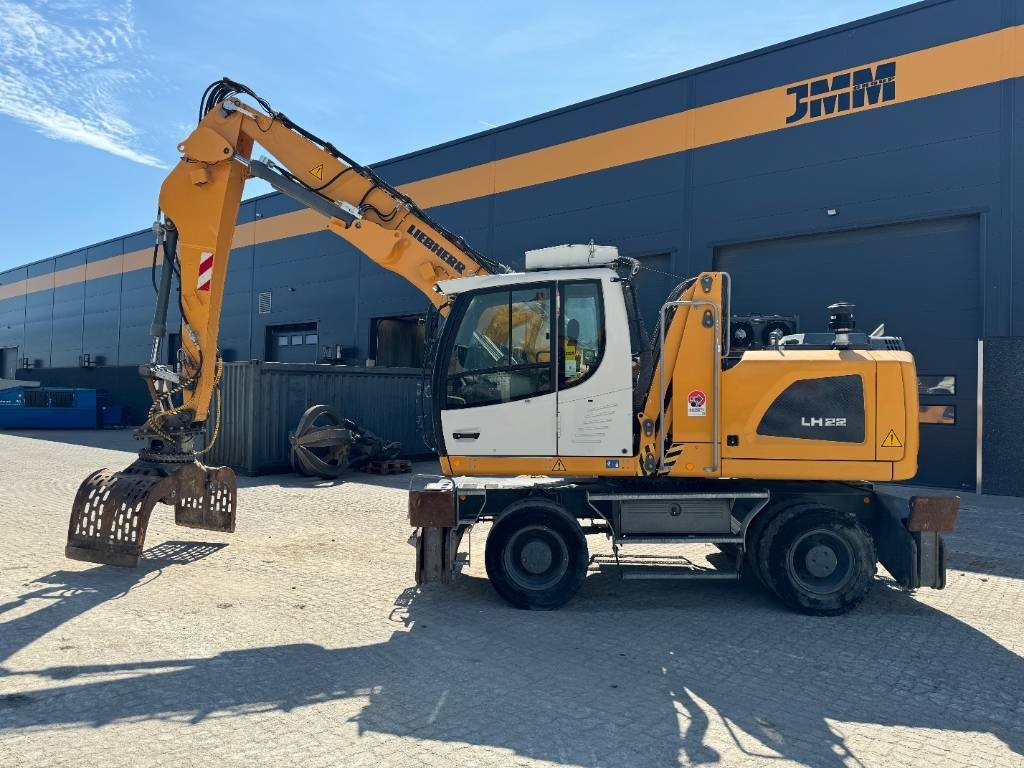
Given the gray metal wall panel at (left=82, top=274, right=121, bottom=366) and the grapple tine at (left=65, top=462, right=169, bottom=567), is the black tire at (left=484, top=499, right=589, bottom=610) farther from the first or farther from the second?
the gray metal wall panel at (left=82, top=274, right=121, bottom=366)

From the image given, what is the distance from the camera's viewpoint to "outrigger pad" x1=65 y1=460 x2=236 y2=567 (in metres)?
6.34

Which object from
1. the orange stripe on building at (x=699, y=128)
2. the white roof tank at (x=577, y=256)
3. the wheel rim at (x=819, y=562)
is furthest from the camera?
the orange stripe on building at (x=699, y=128)

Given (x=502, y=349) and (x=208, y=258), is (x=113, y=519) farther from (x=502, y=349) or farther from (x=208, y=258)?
(x=502, y=349)

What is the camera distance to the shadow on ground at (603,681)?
353cm

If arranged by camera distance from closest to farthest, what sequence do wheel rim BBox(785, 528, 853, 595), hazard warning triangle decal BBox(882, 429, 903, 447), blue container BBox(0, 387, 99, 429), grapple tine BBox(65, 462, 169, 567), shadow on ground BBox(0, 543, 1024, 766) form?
1. shadow on ground BBox(0, 543, 1024, 766)
2. hazard warning triangle decal BBox(882, 429, 903, 447)
3. wheel rim BBox(785, 528, 853, 595)
4. grapple tine BBox(65, 462, 169, 567)
5. blue container BBox(0, 387, 99, 429)

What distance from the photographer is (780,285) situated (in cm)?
1421

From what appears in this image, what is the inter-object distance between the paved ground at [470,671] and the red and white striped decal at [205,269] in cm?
289

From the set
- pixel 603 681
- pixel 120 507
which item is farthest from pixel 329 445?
pixel 603 681

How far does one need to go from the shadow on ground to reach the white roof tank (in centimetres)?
290

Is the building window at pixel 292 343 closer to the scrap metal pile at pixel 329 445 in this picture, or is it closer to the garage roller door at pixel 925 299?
the scrap metal pile at pixel 329 445

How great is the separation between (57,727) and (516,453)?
3424 millimetres

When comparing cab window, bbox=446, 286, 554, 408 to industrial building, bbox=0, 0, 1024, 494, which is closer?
cab window, bbox=446, 286, 554, 408

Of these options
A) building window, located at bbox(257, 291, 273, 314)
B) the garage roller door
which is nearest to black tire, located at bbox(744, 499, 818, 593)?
the garage roller door

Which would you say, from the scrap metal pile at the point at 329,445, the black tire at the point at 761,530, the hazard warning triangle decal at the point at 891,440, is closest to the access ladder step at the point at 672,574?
the black tire at the point at 761,530
